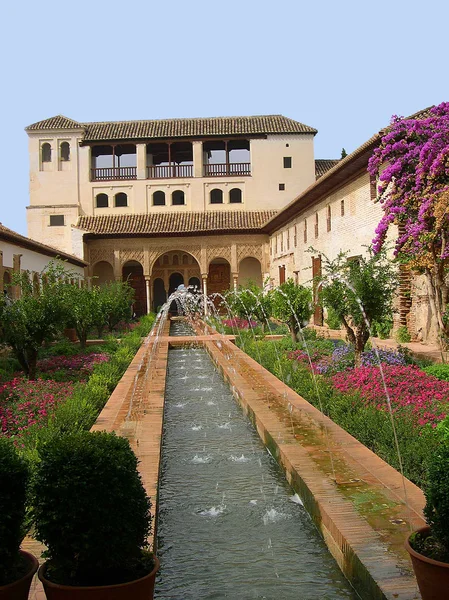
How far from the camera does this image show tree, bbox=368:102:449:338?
12031 mm

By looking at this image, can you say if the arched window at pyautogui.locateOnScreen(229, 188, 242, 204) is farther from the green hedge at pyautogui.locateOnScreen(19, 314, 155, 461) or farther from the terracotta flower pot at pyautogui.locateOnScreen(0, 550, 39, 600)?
the terracotta flower pot at pyautogui.locateOnScreen(0, 550, 39, 600)

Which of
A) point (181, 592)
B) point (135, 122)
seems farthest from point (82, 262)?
point (181, 592)

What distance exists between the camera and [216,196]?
3512cm

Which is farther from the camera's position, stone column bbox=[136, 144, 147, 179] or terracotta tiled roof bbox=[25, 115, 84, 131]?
stone column bbox=[136, 144, 147, 179]

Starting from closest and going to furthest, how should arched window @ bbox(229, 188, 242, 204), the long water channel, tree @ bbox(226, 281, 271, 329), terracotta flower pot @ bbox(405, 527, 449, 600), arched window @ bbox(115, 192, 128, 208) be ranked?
terracotta flower pot @ bbox(405, 527, 449, 600)
the long water channel
tree @ bbox(226, 281, 271, 329)
arched window @ bbox(115, 192, 128, 208)
arched window @ bbox(229, 188, 242, 204)

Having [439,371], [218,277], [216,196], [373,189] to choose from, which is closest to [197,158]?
[216,196]

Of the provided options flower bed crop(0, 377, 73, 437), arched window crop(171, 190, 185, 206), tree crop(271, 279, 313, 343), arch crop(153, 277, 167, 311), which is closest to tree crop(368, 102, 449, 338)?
tree crop(271, 279, 313, 343)

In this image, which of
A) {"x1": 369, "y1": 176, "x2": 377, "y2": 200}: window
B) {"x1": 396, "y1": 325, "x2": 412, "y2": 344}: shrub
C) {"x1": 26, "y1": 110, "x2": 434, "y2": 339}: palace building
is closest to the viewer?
{"x1": 396, "y1": 325, "x2": 412, "y2": 344}: shrub

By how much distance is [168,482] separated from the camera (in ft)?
19.1

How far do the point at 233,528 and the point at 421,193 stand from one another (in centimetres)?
967

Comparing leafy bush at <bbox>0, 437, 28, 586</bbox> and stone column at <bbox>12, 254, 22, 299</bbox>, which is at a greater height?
stone column at <bbox>12, 254, 22, 299</bbox>

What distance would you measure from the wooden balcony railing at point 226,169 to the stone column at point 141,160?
329cm

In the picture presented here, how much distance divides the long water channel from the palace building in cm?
2574

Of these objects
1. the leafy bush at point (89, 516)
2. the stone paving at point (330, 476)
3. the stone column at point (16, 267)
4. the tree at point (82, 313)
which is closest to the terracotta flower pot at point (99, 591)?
the leafy bush at point (89, 516)
